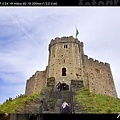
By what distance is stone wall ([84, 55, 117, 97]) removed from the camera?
2780 cm

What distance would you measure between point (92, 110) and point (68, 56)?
1375 cm

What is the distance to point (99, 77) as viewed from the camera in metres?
29.1

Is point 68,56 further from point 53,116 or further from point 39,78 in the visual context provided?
point 53,116

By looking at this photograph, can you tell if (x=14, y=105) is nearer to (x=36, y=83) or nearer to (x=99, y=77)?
(x=36, y=83)

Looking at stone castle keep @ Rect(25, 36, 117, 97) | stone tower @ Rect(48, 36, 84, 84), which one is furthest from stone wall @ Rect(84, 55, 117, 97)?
stone tower @ Rect(48, 36, 84, 84)

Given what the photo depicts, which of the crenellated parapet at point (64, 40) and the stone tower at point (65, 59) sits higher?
the crenellated parapet at point (64, 40)

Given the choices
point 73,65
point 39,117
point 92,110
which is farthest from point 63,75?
point 39,117

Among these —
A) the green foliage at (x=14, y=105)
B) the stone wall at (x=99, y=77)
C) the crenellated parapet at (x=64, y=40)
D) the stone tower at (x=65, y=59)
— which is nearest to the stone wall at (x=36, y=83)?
the stone tower at (x=65, y=59)

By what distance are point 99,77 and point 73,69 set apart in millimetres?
4814

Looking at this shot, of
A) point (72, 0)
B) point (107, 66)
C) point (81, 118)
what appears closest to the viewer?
point (72, 0)

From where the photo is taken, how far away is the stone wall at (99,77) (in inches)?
1094

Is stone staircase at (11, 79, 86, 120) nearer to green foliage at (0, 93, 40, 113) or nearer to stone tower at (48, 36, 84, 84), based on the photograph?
green foliage at (0, 93, 40, 113)

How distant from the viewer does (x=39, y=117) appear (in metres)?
4.90

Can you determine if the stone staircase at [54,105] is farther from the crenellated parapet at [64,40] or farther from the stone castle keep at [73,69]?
the crenellated parapet at [64,40]
